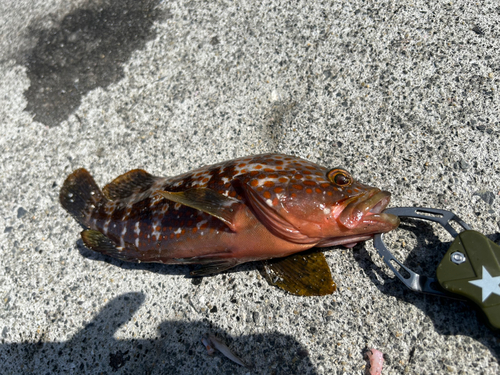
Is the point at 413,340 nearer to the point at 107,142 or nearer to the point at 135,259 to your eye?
the point at 135,259

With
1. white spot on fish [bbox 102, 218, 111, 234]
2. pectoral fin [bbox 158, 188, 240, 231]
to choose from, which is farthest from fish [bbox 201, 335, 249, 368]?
white spot on fish [bbox 102, 218, 111, 234]

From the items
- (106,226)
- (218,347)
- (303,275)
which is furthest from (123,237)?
(303,275)

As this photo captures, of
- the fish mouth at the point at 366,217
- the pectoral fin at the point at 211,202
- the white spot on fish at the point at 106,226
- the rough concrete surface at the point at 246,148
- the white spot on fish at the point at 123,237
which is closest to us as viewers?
the fish mouth at the point at 366,217

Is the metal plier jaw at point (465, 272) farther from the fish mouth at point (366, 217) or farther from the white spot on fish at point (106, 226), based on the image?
the white spot on fish at point (106, 226)

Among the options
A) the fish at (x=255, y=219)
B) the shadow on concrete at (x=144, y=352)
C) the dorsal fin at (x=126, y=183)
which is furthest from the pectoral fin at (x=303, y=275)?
the dorsal fin at (x=126, y=183)

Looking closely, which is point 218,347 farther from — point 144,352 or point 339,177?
point 339,177

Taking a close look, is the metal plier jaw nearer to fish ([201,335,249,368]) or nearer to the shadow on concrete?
the shadow on concrete
